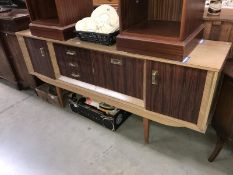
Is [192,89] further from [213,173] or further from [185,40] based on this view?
[213,173]

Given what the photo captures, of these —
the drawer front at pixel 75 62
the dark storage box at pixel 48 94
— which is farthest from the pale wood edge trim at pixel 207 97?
the dark storage box at pixel 48 94

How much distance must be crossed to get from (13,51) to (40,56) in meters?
0.47

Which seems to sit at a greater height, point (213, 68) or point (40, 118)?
point (213, 68)

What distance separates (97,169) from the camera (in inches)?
56.6

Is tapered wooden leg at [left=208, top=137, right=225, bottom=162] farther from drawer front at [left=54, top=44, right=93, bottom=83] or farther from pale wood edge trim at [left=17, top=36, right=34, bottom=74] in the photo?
pale wood edge trim at [left=17, top=36, right=34, bottom=74]

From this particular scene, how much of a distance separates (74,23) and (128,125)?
1.00 metres

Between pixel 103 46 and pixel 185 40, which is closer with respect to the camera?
pixel 185 40

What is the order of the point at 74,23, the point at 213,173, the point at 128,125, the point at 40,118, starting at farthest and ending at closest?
1. the point at 40,118
2. the point at 128,125
3. the point at 74,23
4. the point at 213,173

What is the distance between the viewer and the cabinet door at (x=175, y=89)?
3.60ft

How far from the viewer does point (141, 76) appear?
1.30 meters

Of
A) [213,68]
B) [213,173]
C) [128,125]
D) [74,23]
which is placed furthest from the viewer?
[128,125]

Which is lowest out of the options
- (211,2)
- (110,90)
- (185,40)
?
(110,90)

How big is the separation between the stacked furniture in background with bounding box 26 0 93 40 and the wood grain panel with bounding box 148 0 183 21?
57 centimetres

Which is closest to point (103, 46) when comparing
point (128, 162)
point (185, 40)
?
point (185, 40)
